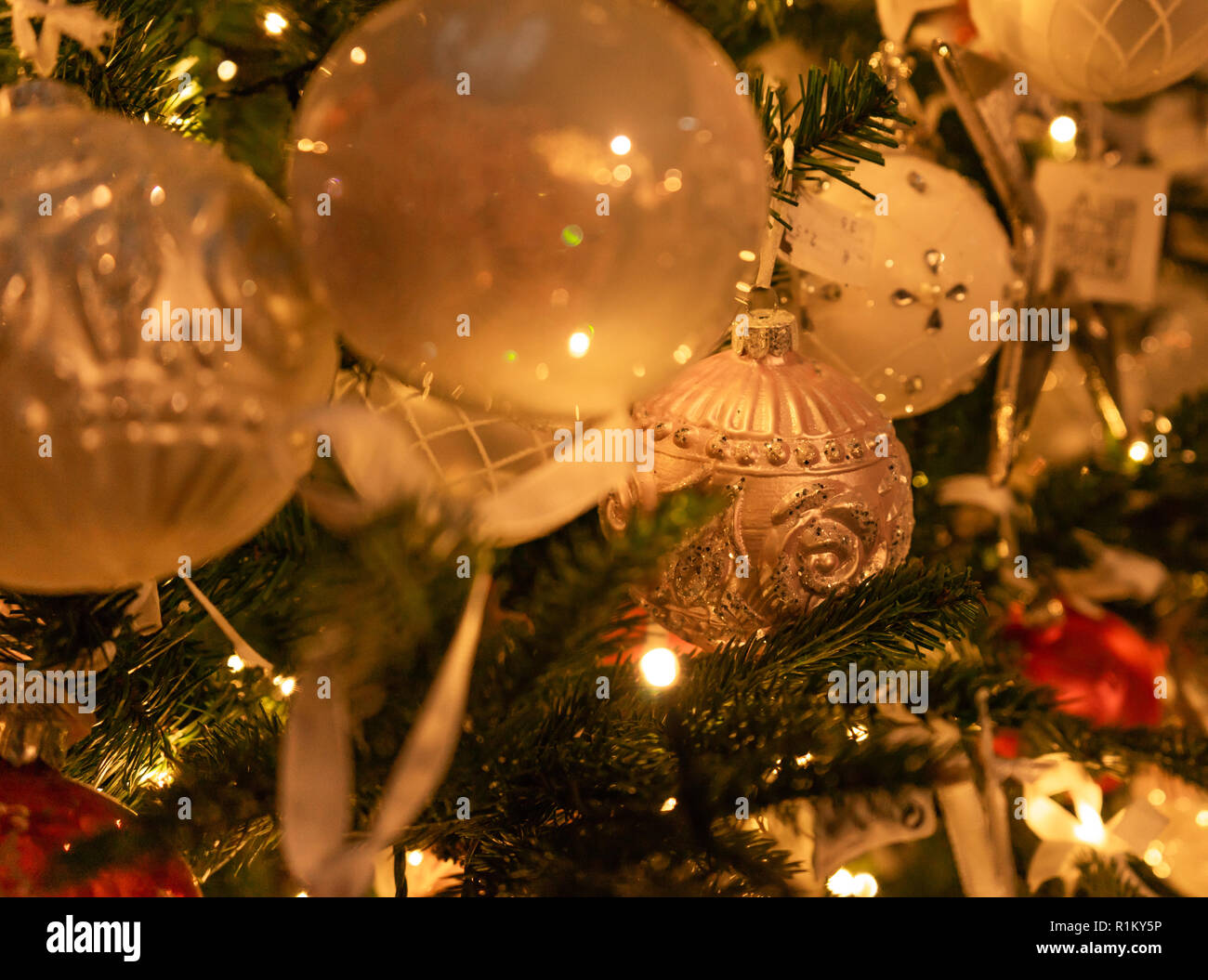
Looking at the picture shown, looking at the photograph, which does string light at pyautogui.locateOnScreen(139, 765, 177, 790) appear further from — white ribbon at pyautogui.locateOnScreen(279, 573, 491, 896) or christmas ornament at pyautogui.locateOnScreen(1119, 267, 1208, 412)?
christmas ornament at pyautogui.locateOnScreen(1119, 267, 1208, 412)

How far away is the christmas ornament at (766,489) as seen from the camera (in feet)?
2.30

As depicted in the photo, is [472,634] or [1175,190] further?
[1175,190]

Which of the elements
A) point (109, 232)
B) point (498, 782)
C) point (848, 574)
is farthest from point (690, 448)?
point (109, 232)

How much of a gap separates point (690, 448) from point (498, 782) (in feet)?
0.84

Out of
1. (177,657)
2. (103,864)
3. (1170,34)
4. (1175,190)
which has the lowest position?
(103,864)

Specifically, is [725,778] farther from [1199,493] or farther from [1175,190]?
[1175,190]

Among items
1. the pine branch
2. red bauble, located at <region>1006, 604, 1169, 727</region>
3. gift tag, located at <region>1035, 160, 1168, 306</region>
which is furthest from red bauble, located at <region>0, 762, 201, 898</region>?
gift tag, located at <region>1035, 160, 1168, 306</region>

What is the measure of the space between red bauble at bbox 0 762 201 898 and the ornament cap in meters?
0.51

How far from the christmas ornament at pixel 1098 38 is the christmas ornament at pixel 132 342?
27.8 inches

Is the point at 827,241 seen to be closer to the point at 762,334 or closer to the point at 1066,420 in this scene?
the point at 762,334

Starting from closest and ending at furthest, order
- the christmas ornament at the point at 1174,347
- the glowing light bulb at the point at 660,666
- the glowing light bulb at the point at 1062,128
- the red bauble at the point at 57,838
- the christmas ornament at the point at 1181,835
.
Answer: the red bauble at the point at 57,838 < the glowing light bulb at the point at 660,666 < the glowing light bulb at the point at 1062,128 < the christmas ornament at the point at 1181,835 < the christmas ornament at the point at 1174,347

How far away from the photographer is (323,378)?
53 cm

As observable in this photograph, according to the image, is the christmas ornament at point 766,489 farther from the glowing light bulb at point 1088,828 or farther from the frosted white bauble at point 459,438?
the glowing light bulb at point 1088,828

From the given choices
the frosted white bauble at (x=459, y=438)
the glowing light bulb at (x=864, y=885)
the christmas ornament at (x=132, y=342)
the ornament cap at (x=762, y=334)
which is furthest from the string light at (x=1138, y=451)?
the christmas ornament at (x=132, y=342)
